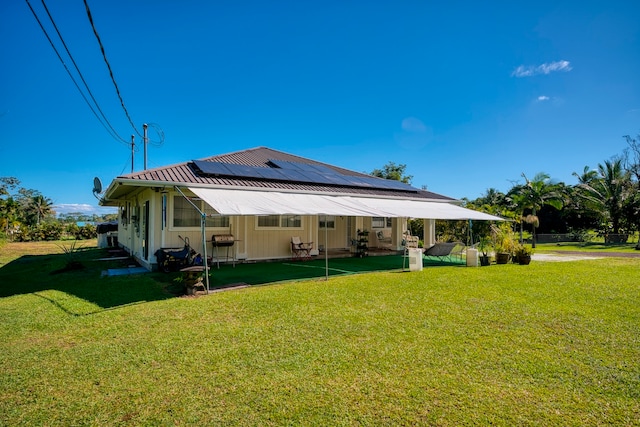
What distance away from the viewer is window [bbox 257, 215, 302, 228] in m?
11.9

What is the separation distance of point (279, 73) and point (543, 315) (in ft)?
47.8

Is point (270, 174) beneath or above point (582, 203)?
above

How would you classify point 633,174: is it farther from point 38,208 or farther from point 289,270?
point 38,208

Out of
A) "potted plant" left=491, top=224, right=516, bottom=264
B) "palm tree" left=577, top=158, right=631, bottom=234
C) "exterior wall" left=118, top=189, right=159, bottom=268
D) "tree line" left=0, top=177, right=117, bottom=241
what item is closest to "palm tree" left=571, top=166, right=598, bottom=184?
"palm tree" left=577, top=158, right=631, bottom=234

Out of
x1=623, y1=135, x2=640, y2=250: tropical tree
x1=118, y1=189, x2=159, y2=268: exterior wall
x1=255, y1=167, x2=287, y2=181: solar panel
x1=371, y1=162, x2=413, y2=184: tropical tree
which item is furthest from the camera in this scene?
x1=371, y1=162, x2=413, y2=184: tropical tree

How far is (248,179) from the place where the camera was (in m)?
11.0

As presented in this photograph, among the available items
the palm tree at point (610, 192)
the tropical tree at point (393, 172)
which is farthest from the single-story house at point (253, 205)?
the tropical tree at point (393, 172)

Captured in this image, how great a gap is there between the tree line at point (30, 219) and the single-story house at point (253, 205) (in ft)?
62.4

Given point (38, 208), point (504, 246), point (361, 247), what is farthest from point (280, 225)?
point (38, 208)

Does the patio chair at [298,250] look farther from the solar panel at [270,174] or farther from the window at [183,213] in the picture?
the window at [183,213]

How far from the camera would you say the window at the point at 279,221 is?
39.0 feet

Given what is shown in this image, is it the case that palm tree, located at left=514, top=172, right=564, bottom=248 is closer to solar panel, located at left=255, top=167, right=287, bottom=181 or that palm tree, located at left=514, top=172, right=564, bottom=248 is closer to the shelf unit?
the shelf unit

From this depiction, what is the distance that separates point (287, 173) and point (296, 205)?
3.94 m

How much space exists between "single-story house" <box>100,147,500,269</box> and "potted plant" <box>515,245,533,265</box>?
5.25 ft
